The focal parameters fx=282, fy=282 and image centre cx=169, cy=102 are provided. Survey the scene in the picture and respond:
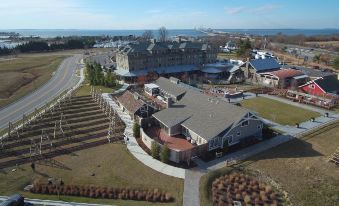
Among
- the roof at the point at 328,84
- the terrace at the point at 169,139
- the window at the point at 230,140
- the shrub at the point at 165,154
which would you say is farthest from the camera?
the roof at the point at 328,84

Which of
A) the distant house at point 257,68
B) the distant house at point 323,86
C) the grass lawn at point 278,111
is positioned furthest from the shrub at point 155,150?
the distant house at point 257,68

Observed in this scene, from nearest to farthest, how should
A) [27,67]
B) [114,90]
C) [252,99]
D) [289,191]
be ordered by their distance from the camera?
[289,191] → [252,99] → [114,90] → [27,67]

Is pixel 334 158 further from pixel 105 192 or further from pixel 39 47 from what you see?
pixel 39 47

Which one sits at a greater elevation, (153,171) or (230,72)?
(230,72)

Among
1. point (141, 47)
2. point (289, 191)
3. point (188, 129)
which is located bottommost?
point (289, 191)

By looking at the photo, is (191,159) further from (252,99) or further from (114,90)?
(114,90)

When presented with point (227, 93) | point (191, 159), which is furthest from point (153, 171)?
point (227, 93)

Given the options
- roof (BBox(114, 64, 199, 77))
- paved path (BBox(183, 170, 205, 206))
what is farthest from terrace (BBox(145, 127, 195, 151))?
roof (BBox(114, 64, 199, 77))

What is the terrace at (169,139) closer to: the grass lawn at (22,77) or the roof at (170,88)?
the roof at (170,88)
